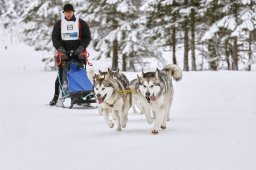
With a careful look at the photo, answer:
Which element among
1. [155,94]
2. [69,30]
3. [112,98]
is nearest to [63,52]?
[69,30]

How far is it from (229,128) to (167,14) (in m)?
15.6

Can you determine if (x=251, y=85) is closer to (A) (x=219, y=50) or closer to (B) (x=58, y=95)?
(B) (x=58, y=95)

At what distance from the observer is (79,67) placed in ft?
31.1

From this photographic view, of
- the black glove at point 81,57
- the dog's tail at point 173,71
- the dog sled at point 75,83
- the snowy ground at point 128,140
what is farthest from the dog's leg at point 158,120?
the black glove at point 81,57

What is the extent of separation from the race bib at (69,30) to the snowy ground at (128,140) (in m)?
1.55

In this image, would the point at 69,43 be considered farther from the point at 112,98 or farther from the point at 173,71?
the point at 112,98

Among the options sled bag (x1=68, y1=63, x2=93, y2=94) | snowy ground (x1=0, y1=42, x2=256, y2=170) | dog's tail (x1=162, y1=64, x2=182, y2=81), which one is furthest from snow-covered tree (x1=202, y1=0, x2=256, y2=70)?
dog's tail (x1=162, y1=64, x2=182, y2=81)

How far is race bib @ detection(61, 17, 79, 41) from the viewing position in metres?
9.38

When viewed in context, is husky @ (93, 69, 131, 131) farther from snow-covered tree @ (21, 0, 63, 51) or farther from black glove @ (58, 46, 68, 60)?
snow-covered tree @ (21, 0, 63, 51)

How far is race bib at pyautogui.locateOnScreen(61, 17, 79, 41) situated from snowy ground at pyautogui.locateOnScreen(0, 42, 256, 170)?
1550 millimetres

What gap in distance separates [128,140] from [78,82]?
3818 mm

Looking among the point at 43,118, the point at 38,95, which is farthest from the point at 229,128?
the point at 38,95

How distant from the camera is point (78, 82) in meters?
9.19

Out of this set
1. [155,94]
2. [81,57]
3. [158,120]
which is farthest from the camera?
[81,57]
